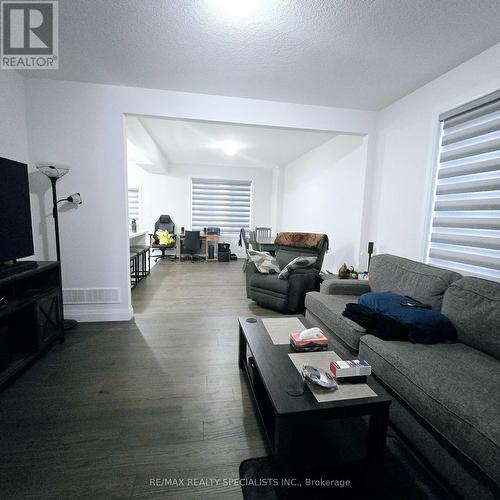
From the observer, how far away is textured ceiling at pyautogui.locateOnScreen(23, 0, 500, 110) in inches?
63.7

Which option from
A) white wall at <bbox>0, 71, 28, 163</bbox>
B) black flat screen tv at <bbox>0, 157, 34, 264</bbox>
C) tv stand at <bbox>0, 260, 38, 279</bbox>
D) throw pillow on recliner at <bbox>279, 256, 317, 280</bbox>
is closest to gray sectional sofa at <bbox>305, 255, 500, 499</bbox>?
throw pillow on recliner at <bbox>279, 256, 317, 280</bbox>

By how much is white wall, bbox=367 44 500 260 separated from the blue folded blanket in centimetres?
102

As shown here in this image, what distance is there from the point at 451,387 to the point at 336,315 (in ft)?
3.08

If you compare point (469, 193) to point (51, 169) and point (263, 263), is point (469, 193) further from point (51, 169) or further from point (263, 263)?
point (51, 169)

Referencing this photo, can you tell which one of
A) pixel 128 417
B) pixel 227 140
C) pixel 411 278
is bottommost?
pixel 128 417

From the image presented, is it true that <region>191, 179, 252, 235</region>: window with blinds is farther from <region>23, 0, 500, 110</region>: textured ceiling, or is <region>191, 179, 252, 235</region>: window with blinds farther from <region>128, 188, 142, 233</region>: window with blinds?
<region>23, 0, 500, 110</region>: textured ceiling

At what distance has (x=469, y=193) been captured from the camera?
211 cm

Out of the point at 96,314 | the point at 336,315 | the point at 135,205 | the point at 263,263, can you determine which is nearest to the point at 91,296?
the point at 96,314

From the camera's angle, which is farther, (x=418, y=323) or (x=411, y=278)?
(x=411, y=278)

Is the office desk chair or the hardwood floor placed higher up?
the office desk chair

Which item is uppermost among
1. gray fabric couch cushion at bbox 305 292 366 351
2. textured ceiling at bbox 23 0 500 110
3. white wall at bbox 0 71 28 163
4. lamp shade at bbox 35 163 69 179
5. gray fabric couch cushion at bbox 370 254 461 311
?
textured ceiling at bbox 23 0 500 110

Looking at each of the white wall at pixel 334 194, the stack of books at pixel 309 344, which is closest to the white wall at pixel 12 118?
the stack of books at pixel 309 344

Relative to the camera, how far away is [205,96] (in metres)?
2.75

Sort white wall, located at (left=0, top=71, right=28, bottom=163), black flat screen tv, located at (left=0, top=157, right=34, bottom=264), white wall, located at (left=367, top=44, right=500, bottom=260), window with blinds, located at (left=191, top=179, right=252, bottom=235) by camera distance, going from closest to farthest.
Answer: black flat screen tv, located at (left=0, top=157, right=34, bottom=264) → white wall, located at (left=367, top=44, right=500, bottom=260) → white wall, located at (left=0, top=71, right=28, bottom=163) → window with blinds, located at (left=191, top=179, right=252, bottom=235)
